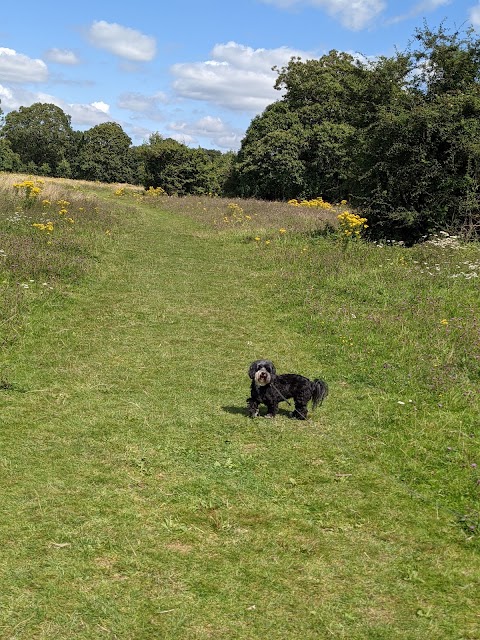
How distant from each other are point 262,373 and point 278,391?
1.31 ft


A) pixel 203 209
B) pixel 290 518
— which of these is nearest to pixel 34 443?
pixel 290 518

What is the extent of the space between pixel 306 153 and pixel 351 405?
36.7m

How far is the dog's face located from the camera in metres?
6.48

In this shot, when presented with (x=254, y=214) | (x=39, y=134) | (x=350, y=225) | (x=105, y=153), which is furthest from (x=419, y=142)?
(x=39, y=134)

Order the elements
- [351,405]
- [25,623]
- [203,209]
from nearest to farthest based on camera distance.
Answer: [25,623] → [351,405] → [203,209]

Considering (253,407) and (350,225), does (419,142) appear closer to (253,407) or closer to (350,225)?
(350,225)

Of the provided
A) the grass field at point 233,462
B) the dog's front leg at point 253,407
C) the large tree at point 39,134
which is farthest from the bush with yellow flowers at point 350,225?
the large tree at point 39,134

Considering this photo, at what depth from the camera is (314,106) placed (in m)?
41.3

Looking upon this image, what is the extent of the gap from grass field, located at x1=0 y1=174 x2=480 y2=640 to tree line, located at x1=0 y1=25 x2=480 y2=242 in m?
5.54

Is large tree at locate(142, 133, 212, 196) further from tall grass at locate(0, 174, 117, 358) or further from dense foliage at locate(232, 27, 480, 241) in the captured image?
dense foliage at locate(232, 27, 480, 241)

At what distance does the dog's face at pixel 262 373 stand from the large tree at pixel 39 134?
9059 centimetres

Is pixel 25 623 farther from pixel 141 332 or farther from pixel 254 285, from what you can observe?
pixel 254 285

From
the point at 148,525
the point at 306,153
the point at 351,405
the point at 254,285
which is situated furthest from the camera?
the point at 306,153

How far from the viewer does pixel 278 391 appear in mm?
6695
